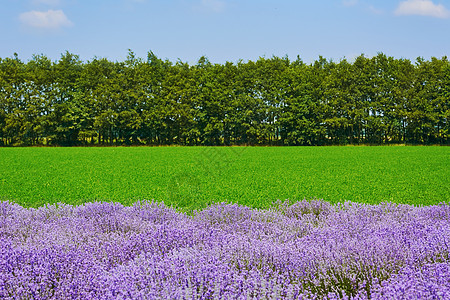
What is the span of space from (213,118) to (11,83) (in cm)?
3395

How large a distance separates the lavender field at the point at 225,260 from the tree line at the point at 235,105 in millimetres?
49165

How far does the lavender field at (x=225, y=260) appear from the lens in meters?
2.80

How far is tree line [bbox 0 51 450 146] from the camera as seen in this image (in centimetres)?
5375

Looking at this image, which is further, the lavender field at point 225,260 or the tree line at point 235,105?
the tree line at point 235,105

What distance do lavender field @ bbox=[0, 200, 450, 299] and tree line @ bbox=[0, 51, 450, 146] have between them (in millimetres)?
49165

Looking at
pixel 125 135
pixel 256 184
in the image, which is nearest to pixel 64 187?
pixel 256 184

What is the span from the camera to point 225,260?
11.2ft

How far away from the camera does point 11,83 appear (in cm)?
5831

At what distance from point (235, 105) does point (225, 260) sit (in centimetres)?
5199

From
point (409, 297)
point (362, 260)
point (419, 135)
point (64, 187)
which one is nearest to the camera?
point (409, 297)

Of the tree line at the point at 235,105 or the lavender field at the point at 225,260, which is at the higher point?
the tree line at the point at 235,105

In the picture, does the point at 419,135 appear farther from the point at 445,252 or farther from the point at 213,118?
the point at 445,252

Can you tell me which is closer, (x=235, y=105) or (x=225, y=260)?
(x=225, y=260)

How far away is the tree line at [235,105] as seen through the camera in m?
53.8
